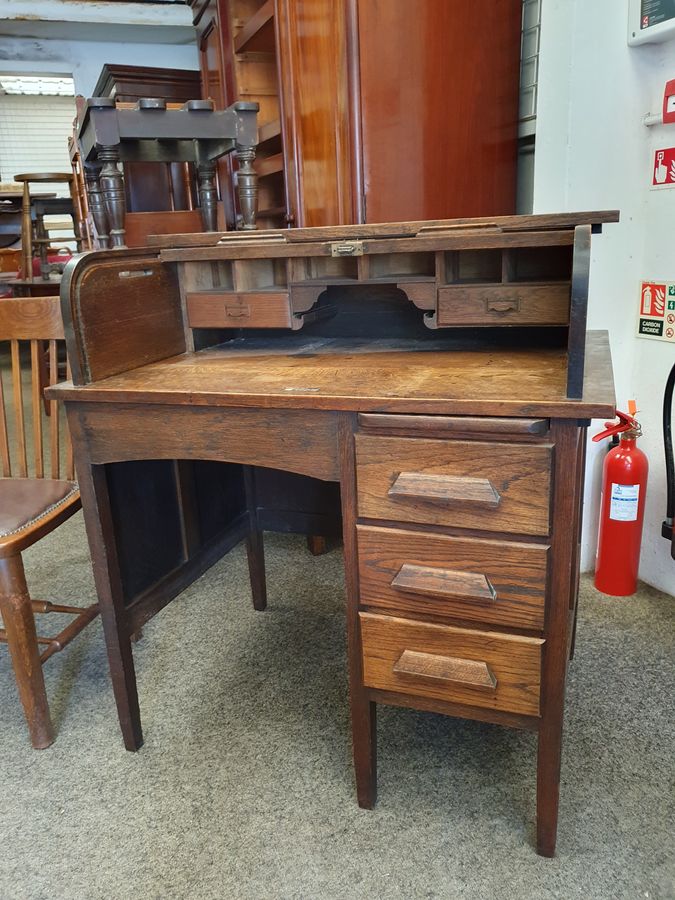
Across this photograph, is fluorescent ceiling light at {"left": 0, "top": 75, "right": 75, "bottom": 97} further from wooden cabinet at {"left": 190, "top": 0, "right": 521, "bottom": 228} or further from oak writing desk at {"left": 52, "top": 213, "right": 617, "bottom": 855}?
oak writing desk at {"left": 52, "top": 213, "right": 617, "bottom": 855}

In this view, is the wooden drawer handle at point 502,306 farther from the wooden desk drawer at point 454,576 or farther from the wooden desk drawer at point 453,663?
the wooden desk drawer at point 453,663

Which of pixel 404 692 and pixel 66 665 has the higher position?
pixel 404 692

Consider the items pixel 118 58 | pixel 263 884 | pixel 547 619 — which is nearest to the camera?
pixel 547 619

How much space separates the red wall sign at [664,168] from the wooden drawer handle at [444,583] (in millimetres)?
1366

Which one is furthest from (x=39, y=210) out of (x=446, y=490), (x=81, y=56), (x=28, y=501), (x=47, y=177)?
(x=446, y=490)

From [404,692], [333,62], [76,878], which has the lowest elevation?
[76,878]

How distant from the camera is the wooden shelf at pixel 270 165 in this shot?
2.56 metres

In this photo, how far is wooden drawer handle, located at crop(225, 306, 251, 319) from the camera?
158 cm

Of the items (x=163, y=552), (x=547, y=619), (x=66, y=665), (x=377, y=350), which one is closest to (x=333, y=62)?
(x=377, y=350)

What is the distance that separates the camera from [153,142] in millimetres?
1851

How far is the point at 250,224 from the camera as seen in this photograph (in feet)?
5.94

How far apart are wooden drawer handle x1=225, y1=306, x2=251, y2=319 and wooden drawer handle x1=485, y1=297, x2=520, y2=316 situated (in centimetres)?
52

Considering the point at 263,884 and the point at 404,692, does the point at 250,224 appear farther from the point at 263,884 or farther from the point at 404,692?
the point at 263,884

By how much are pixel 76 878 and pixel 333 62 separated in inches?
84.2
